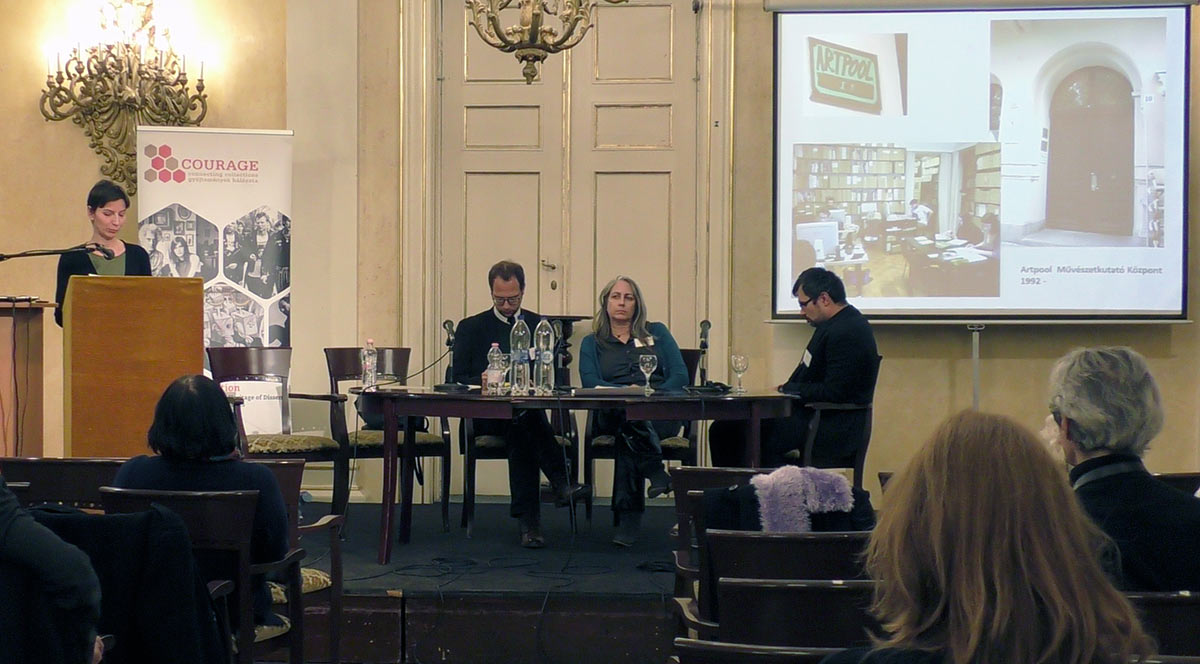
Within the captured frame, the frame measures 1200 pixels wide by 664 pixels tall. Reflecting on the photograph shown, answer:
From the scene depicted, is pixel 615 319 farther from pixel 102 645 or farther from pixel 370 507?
pixel 102 645

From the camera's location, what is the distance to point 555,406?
467 centimetres

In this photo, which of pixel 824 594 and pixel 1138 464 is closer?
pixel 824 594

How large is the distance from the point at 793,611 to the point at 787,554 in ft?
0.87

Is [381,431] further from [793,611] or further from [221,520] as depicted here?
[793,611]

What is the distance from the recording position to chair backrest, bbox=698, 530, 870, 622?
86.0 inches

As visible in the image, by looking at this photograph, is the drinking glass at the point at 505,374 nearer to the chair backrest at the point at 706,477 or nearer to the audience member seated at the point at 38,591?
the chair backrest at the point at 706,477

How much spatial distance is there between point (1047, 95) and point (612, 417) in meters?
3.08

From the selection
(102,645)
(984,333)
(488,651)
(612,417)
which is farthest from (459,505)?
(102,645)

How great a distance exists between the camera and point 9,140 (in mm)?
6789

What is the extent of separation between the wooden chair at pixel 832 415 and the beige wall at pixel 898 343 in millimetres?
1300

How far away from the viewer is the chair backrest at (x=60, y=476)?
10.4 feet

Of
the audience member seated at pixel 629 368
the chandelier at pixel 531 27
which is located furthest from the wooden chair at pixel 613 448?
the chandelier at pixel 531 27

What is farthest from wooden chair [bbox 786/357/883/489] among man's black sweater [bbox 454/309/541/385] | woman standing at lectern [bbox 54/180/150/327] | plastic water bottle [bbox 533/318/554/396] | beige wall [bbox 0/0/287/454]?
beige wall [bbox 0/0/287/454]

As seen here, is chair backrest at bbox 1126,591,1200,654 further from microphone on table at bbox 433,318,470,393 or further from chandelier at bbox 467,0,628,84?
microphone on table at bbox 433,318,470,393
